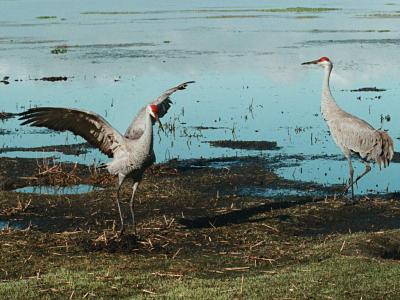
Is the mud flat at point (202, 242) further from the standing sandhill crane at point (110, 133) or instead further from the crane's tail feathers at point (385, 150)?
the standing sandhill crane at point (110, 133)

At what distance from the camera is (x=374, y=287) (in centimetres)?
891

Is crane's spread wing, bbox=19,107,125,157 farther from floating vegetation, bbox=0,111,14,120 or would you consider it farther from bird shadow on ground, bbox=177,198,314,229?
floating vegetation, bbox=0,111,14,120

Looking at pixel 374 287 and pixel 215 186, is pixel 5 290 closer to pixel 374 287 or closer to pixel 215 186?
pixel 374 287

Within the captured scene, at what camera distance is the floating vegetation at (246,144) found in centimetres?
2100

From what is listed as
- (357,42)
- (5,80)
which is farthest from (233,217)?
(357,42)

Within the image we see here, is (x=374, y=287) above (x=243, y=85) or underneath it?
underneath

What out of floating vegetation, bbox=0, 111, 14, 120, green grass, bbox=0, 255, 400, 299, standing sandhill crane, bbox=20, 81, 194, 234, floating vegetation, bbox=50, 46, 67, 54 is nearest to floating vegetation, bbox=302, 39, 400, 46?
floating vegetation, bbox=50, 46, 67, 54

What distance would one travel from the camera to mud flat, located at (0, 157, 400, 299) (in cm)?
909

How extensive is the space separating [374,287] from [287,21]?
66056 mm

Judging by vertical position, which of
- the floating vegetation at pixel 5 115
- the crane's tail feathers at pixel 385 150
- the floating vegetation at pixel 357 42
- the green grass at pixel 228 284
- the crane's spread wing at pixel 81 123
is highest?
the floating vegetation at pixel 357 42

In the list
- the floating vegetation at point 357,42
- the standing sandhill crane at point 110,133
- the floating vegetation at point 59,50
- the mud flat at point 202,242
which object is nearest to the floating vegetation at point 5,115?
the mud flat at point 202,242

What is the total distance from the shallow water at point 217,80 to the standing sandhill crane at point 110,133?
237 inches

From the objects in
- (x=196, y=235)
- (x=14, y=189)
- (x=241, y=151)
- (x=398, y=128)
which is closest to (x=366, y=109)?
(x=398, y=128)

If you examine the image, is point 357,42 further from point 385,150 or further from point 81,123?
point 81,123
